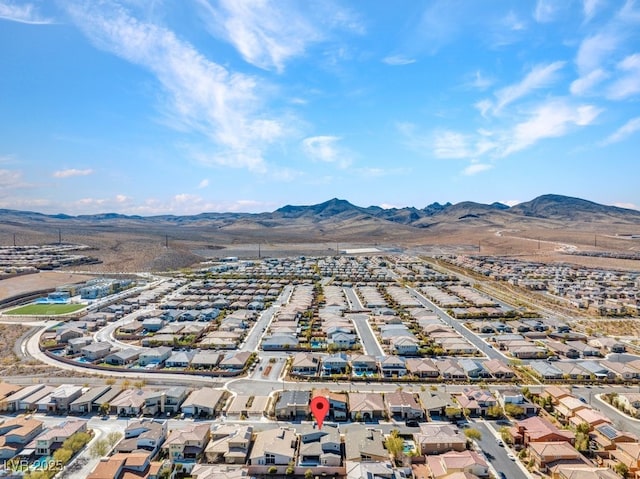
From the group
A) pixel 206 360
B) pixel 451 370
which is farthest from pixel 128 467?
pixel 451 370

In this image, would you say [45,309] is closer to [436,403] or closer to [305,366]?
[305,366]

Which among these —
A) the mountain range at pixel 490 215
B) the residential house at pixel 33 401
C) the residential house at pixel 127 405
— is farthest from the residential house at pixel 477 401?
the mountain range at pixel 490 215

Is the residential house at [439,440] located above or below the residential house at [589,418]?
below

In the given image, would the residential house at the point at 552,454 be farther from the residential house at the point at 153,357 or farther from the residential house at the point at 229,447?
the residential house at the point at 153,357

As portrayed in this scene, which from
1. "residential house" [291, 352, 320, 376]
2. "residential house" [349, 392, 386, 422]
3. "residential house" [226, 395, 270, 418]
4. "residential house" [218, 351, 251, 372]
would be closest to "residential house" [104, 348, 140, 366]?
"residential house" [218, 351, 251, 372]

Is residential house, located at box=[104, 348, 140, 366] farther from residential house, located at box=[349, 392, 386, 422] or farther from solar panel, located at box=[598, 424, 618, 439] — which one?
solar panel, located at box=[598, 424, 618, 439]
